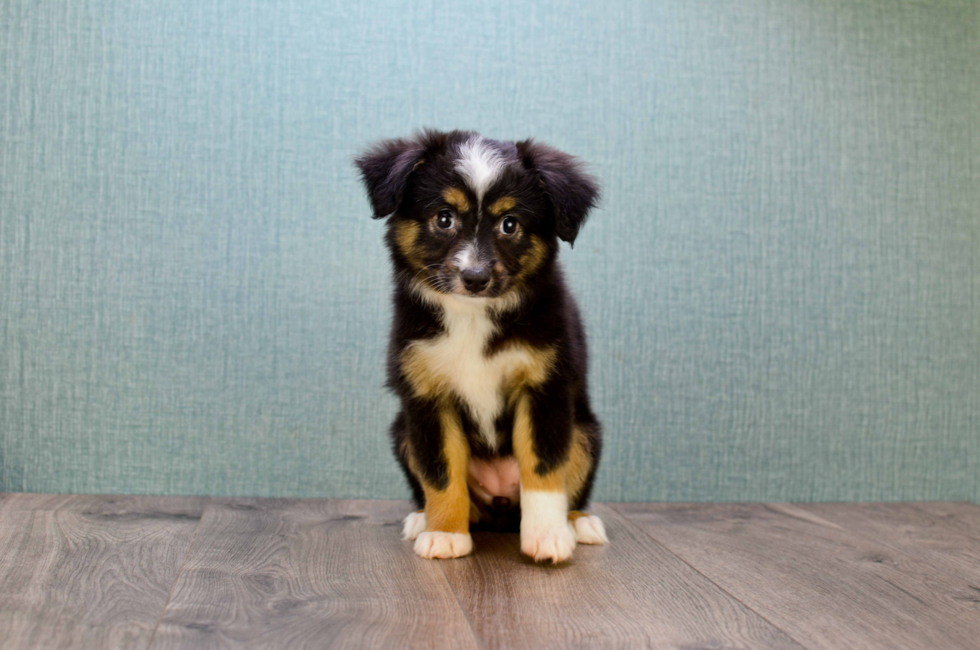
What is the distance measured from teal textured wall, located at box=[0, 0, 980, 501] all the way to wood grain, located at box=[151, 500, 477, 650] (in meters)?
0.58

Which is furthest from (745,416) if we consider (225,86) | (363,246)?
(225,86)

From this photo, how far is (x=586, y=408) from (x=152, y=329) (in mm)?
1510

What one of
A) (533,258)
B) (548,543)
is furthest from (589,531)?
(533,258)

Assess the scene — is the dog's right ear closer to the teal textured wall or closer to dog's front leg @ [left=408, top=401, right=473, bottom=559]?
dog's front leg @ [left=408, top=401, right=473, bottom=559]

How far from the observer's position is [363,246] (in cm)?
283

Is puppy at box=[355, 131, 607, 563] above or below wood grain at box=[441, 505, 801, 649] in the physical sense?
above

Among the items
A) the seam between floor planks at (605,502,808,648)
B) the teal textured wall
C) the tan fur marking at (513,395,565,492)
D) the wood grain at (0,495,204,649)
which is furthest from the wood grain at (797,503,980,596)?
the wood grain at (0,495,204,649)

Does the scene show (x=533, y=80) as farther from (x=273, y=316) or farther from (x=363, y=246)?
(x=273, y=316)

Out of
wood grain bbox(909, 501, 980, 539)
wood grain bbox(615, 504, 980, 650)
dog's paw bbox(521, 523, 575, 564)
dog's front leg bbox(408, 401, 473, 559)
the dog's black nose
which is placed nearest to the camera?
wood grain bbox(615, 504, 980, 650)

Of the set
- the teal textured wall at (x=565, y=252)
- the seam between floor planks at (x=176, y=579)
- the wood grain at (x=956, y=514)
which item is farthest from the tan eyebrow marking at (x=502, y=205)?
the wood grain at (x=956, y=514)

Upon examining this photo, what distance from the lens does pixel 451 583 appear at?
1.77 metres

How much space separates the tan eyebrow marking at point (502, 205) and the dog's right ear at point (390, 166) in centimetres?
23

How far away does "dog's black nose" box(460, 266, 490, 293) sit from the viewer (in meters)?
1.81

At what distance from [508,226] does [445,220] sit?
15 cm
